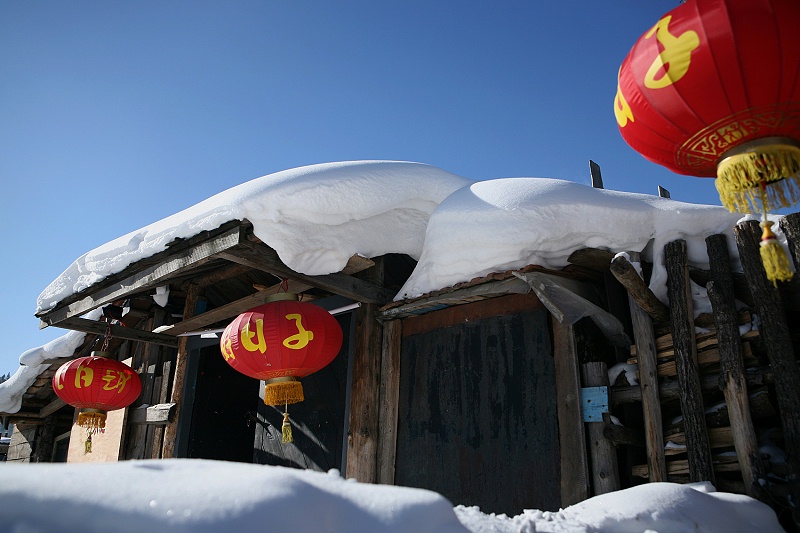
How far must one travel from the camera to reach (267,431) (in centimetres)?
651

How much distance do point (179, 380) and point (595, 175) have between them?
5.83m

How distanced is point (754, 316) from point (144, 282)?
496 cm

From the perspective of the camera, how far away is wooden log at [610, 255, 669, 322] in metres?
3.66

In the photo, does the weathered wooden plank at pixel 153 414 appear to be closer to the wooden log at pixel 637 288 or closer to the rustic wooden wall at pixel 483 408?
the rustic wooden wall at pixel 483 408

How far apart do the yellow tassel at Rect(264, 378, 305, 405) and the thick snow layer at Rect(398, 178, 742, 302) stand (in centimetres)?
134

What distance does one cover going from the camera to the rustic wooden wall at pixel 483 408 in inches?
174

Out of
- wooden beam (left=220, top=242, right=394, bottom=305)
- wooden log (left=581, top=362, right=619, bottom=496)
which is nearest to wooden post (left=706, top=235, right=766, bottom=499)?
wooden log (left=581, top=362, right=619, bottom=496)

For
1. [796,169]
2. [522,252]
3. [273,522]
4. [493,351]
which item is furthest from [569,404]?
[273,522]

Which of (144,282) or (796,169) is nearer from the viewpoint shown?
(796,169)

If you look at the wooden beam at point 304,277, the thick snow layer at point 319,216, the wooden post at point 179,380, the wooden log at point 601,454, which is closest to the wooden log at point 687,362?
the wooden log at point 601,454

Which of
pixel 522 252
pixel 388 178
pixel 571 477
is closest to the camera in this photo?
pixel 571 477

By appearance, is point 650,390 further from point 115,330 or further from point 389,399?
point 115,330

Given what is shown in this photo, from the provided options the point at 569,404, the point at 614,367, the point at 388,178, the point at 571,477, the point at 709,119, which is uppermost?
the point at 388,178

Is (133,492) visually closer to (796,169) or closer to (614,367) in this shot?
(796,169)
